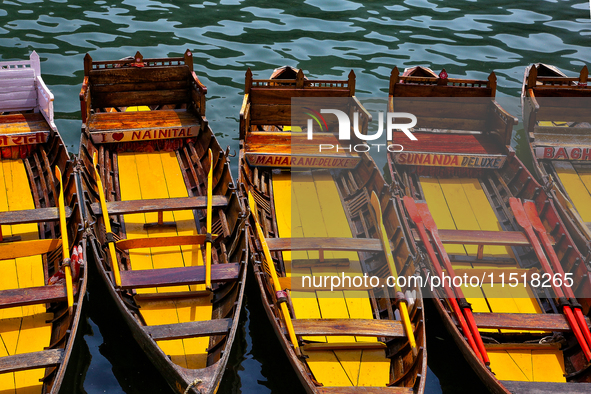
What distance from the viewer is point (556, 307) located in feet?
32.1

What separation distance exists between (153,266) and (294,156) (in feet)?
13.6

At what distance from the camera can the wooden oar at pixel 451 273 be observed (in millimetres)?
8598

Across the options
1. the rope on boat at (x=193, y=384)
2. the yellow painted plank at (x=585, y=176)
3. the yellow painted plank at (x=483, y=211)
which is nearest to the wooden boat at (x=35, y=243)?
the rope on boat at (x=193, y=384)

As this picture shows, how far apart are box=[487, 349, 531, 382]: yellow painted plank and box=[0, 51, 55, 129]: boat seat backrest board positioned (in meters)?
10.7

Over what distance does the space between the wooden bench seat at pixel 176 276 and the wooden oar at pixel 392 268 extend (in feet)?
8.29

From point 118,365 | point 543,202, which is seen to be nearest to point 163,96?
point 118,365

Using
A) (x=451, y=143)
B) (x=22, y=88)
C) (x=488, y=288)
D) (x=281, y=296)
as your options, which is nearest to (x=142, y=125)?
(x=22, y=88)

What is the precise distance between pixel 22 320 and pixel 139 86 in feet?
22.9

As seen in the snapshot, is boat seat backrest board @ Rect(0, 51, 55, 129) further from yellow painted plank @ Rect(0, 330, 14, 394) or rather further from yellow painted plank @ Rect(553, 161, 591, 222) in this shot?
yellow painted plank @ Rect(553, 161, 591, 222)

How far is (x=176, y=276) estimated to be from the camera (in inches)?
365

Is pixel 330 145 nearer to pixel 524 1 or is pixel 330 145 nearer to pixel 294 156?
pixel 294 156

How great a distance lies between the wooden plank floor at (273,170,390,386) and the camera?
8.40 metres

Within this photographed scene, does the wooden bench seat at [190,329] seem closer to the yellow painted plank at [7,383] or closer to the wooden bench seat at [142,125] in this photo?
the yellow painted plank at [7,383]

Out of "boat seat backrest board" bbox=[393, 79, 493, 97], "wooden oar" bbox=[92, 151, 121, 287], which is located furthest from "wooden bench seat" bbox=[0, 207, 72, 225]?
"boat seat backrest board" bbox=[393, 79, 493, 97]
